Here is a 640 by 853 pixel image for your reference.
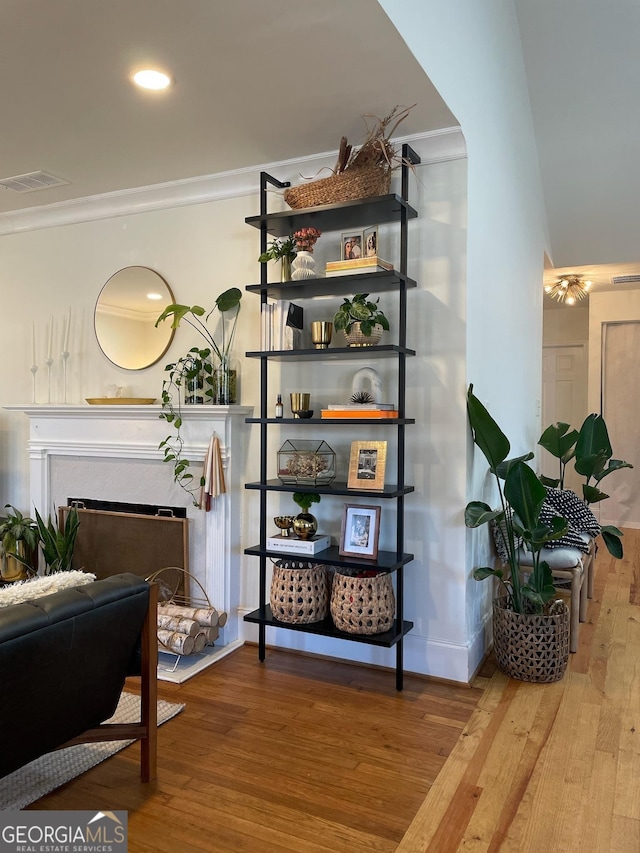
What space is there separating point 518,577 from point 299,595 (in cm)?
101

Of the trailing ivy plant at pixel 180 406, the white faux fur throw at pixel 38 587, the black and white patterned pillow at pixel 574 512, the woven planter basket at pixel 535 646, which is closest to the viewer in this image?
the white faux fur throw at pixel 38 587

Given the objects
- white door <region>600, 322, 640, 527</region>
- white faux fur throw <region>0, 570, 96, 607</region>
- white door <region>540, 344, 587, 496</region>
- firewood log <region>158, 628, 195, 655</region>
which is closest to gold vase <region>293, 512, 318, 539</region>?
firewood log <region>158, 628, 195, 655</region>

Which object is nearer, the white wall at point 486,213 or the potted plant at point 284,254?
the white wall at point 486,213

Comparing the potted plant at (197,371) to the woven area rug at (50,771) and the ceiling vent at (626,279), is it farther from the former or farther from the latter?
the ceiling vent at (626,279)

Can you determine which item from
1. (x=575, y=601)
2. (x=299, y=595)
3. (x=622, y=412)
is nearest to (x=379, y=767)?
(x=299, y=595)

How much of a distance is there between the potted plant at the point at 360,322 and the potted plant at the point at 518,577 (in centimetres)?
48

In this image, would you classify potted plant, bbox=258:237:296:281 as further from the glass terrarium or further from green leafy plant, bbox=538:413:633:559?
green leafy plant, bbox=538:413:633:559

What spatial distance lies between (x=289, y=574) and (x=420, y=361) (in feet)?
3.70

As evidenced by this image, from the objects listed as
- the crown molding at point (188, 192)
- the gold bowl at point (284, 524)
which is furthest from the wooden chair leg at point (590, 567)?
the crown molding at point (188, 192)

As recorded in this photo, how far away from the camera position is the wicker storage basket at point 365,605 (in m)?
2.87

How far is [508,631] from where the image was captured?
301 centimetres

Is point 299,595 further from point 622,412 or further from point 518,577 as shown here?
point 622,412

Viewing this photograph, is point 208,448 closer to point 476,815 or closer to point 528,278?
point 476,815

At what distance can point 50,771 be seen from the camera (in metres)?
2.19
